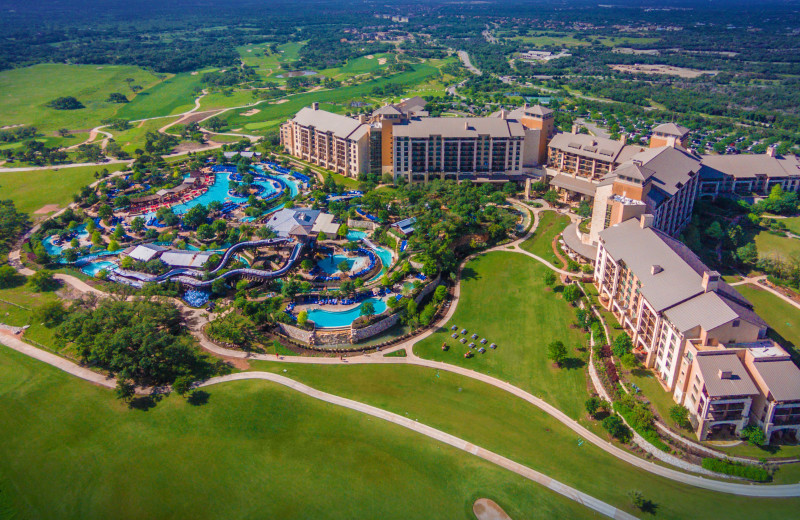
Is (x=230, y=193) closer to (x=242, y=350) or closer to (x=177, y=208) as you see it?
(x=177, y=208)

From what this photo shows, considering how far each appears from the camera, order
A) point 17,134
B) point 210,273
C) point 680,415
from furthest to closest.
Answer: point 17,134, point 210,273, point 680,415

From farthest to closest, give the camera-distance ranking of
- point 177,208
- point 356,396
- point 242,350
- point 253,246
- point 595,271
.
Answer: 1. point 177,208
2. point 253,246
3. point 595,271
4. point 242,350
5. point 356,396

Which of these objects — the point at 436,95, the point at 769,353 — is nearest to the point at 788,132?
the point at 436,95

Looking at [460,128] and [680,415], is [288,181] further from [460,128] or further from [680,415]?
Result: [680,415]

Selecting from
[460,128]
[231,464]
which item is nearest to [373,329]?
[231,464]

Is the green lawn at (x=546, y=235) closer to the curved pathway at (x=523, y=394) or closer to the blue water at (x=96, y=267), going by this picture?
the curved pathway at (x=523, y=394)
